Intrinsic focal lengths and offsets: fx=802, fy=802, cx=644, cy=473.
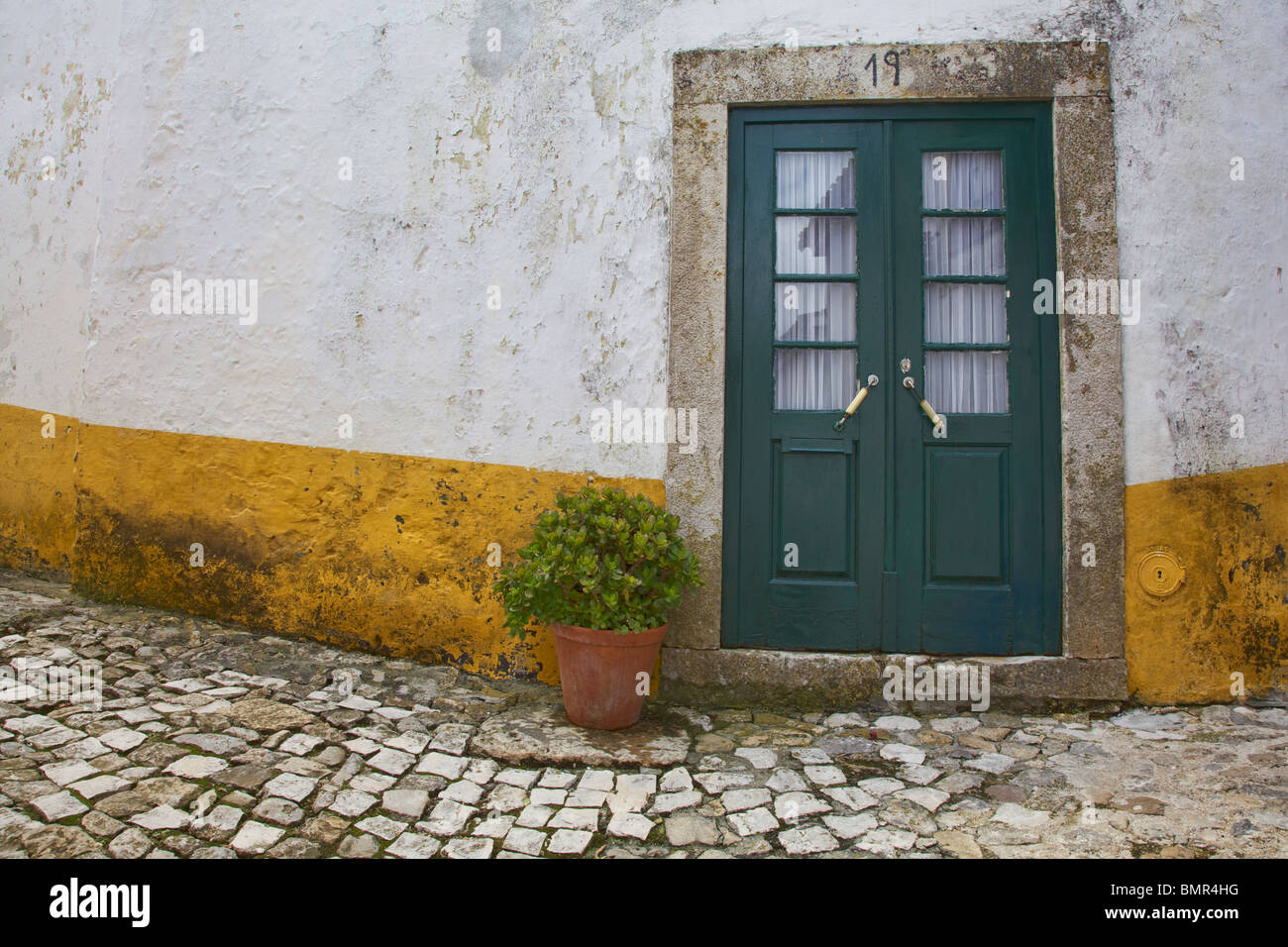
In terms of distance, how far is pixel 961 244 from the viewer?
13.0 ft

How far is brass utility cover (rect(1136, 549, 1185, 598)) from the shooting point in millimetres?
3703

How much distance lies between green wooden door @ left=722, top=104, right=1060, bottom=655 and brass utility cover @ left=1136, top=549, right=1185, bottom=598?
371 mm

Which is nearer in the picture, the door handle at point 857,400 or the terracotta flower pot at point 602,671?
the terracotta flower pot at point 602,671

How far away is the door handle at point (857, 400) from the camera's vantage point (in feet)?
12.7

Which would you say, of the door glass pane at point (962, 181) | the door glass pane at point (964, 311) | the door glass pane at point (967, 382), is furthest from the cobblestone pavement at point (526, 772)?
the door glass pane at point (962, 181)

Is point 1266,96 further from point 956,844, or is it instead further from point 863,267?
point 956,844

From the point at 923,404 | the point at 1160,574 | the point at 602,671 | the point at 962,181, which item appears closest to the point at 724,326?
the point at 923,404

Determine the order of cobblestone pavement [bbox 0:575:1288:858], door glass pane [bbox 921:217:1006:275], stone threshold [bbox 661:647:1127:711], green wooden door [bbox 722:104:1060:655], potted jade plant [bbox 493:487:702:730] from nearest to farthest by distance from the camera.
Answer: cobblestone pavement [bbox 0:575:1288:858]
potted jade plant [bbox 493:487:702:730]
stone threshold [bbox 661:647:1127:711]
green wooden door [bbox 722:104:1060:655]
door glass pane [bbox 921:217:1006:275]

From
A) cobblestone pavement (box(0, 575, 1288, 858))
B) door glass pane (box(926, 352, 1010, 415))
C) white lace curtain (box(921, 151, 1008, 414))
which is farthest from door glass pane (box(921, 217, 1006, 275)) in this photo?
cobblestone pavement (box(0, 575, 1288, 858))

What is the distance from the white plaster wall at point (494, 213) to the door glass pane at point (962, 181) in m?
0.57

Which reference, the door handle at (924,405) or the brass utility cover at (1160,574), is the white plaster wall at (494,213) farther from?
the door handle at (924,405)

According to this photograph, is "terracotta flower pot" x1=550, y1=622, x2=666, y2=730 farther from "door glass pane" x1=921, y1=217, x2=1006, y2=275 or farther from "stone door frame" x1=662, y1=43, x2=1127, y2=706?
"door glass pane" x1=921, y1=217, x2=1006, y2=275

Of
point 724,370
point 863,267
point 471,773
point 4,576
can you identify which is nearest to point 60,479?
point 4,576

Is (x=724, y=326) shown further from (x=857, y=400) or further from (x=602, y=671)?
(x=602, y=671)
